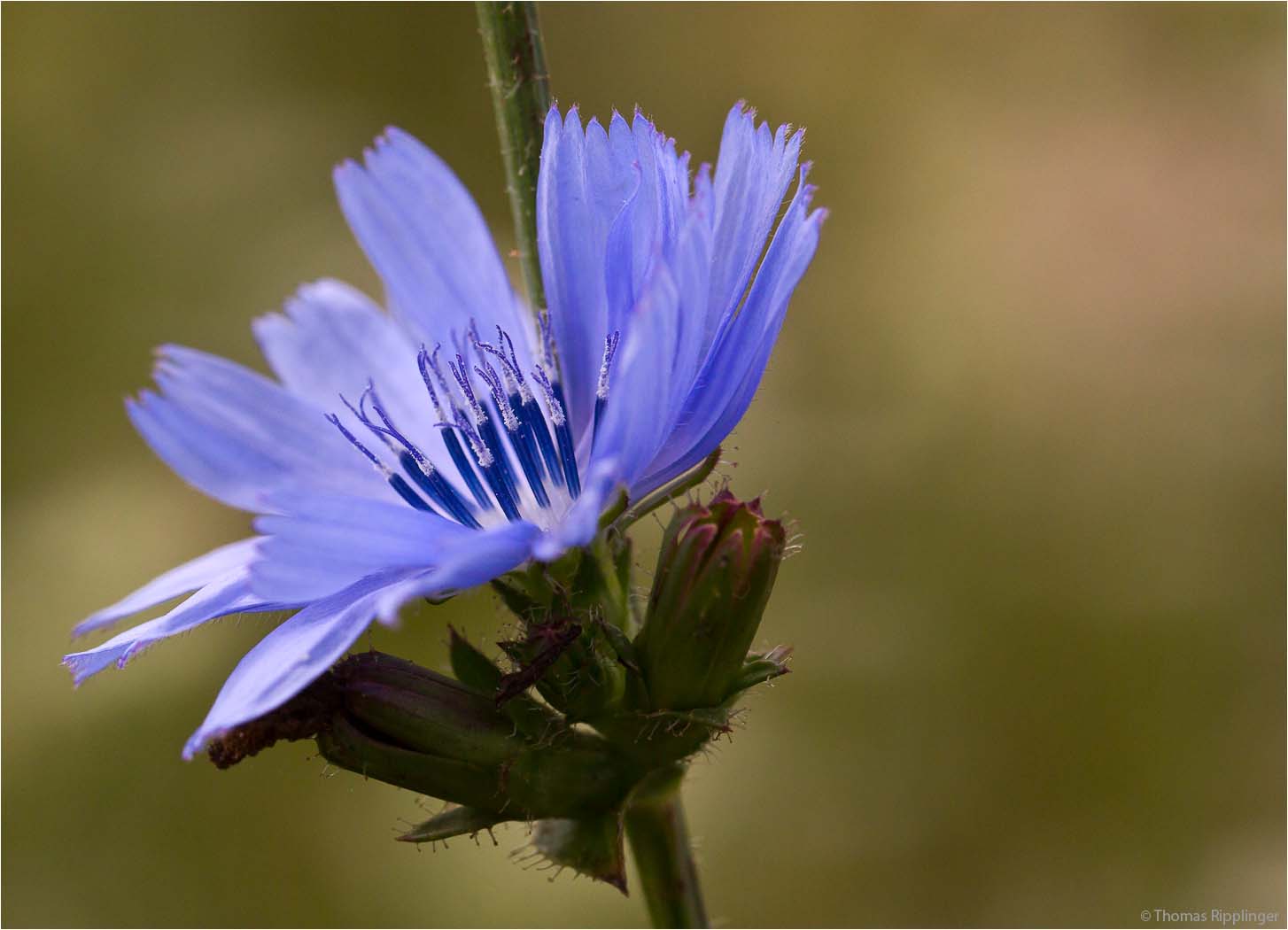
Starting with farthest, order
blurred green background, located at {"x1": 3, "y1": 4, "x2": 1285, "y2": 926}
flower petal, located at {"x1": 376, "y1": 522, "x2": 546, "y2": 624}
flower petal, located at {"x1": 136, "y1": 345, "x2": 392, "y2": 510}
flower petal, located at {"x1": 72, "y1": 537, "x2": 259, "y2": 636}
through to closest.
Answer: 1. blurred green background, located at {"x1": 3, "y1": 4, "x2": 1285, "y2": 926}
2. flower petal, located at {"x1": 136, "y1": 345, "x2": 392, "y2": 510}
3. flower petal, located at {"x1": 72, "y1": 537, "x2": 259, "y2": 636}
4. flower petal, located at {"x1": 376, "y1": 522, "x2": 546, "y2": 624}

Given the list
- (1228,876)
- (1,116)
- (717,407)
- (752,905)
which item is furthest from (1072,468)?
(1,116)

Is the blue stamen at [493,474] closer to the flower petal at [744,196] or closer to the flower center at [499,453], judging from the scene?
the flower center at [499,453]

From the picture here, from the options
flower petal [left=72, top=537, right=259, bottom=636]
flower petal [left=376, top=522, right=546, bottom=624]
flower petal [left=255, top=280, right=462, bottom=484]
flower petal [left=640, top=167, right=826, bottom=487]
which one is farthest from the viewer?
flower petal [left=255, top=280, right=462, bottom=484]

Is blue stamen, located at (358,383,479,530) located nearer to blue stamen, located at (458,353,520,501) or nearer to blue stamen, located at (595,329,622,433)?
blue stamen, located at (458,353,520,501)

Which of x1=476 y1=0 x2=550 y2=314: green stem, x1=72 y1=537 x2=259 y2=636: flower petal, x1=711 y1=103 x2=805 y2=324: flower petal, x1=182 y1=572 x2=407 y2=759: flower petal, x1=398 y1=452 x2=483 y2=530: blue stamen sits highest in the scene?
x1=476 y1=0 x2=550 y2=314: green stem

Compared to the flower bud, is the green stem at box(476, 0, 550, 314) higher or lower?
higher

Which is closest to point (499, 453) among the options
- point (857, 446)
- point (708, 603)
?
point (708, 603)

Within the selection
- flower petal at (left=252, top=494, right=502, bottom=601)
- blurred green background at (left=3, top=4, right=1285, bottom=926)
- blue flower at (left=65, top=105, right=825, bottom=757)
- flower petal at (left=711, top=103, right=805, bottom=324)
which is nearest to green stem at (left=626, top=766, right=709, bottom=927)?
blue flower at (left=65, top=105, right=825, bottom=757)
